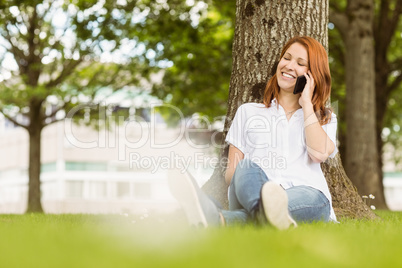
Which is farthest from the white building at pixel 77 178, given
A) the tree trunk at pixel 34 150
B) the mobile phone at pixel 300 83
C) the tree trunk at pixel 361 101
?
the mobile phone at pixel 300 83

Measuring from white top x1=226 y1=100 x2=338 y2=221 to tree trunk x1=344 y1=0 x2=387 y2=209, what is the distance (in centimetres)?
833

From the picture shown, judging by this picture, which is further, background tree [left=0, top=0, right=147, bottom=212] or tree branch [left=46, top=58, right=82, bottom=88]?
tree branch [left=46, top=58, right=82, bottom=88]

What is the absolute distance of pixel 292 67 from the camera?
4992 mm

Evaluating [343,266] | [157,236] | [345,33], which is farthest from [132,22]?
[343,266]

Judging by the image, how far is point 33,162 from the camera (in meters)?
17.5

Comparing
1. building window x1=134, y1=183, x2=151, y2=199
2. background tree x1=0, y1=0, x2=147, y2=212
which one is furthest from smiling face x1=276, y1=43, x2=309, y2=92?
building window x1=134, y1=183, x2=151, y2=199

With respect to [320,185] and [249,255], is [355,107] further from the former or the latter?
[249,255]

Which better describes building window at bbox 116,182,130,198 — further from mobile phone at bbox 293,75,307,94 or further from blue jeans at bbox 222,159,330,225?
blue jeans at bbox 222,159,330,225

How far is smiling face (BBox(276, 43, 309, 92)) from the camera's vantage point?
4.98 metres

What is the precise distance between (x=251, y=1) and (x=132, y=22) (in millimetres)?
10234

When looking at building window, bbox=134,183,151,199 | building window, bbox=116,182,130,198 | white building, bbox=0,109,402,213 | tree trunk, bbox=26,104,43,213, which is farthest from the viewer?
building window, bbox=134,183,151,199

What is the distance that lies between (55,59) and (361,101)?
9916 millimetres

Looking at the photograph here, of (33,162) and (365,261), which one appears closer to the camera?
(365,261)

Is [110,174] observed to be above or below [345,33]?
below
